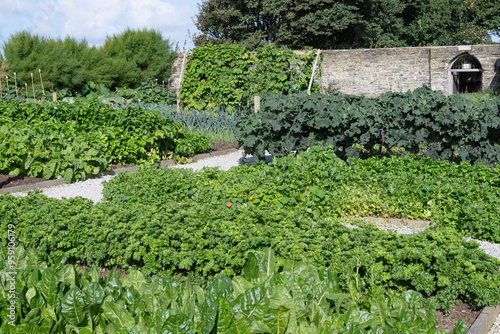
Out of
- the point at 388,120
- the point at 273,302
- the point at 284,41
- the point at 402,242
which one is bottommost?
the point at 402,242

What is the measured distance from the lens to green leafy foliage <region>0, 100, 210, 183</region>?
7578 millimetres

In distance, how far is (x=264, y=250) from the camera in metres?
3.24

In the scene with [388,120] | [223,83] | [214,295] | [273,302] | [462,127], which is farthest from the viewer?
[223,83]

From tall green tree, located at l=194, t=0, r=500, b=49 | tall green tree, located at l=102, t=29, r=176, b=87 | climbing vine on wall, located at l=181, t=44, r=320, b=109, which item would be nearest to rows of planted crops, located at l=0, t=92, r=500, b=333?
climbing vine on wall, located at l=181, t=44, r=320, b=109

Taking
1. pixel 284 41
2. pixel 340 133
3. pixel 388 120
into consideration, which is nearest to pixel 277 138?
pixel 340 133

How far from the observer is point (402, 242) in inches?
145

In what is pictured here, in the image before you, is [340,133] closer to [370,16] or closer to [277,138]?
[277,138]

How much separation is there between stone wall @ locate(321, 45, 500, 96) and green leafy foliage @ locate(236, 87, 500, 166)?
24.7ft

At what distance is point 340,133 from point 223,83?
714 cm

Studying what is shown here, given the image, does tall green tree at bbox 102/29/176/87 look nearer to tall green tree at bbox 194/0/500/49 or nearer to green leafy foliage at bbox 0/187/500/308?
tall green tree at bbox 194/0/500/49

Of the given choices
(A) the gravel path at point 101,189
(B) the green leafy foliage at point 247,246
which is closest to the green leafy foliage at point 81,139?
(A) the gravel path at point 101,189

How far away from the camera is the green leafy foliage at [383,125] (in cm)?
684

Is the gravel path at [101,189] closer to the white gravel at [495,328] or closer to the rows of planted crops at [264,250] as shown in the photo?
the white gravel at [495,328]

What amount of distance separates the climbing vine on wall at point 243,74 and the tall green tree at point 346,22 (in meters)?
11.2
